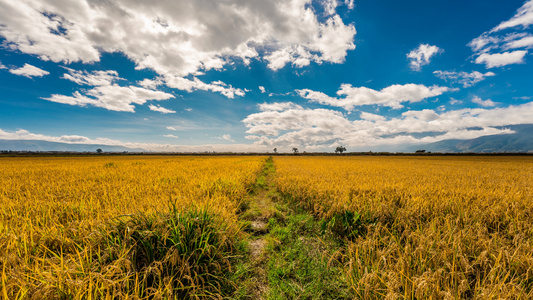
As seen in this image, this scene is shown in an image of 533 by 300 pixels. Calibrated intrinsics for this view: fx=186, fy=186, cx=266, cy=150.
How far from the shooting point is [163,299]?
6.77ft

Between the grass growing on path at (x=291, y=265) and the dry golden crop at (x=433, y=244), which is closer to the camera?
the dry golden crop at (x=433, y=244)

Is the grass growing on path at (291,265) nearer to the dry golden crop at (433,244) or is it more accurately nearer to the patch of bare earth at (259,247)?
the patch of bare earth at (259,247)

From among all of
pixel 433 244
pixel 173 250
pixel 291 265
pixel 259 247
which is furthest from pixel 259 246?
pixel 433 244

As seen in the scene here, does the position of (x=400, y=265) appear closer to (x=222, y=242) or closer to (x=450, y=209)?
(x=222, y=242)

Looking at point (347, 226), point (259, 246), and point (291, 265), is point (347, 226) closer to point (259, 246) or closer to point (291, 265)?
point (291, 265)

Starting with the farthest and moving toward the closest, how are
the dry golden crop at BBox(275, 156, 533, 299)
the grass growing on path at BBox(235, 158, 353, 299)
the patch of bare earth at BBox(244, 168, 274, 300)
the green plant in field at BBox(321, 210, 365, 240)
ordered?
the green plant in field at BBox(321, 210, 365, 240) → the patch of bare earth at BBox(244, 168, 274, 300) → the grass growing on path at BBox(235, 158, 353, 299) → the dry golden crop at BBox(275, 156, 533, 299)

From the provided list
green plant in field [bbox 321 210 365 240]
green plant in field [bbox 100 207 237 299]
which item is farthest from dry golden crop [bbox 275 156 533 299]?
green plant in field [bbox 100 207 237 299]

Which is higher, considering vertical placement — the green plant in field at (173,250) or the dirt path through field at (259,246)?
the green plant in field at (173,250)

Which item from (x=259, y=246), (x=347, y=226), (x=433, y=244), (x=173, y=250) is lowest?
(x=259, y=246)

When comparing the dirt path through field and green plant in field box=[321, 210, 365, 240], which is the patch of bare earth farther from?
green plant in field box=[321, 210, 365, 240]

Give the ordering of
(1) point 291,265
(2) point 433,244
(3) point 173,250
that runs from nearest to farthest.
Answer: (3) point 173,250 → (2) point 433,244 → (1) point 291,265

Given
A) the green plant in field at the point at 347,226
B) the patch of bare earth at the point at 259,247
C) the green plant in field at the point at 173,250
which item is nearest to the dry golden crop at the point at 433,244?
the green plant in field at the point at 347,226

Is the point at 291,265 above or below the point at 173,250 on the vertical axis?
below

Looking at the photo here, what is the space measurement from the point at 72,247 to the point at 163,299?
181 cm
